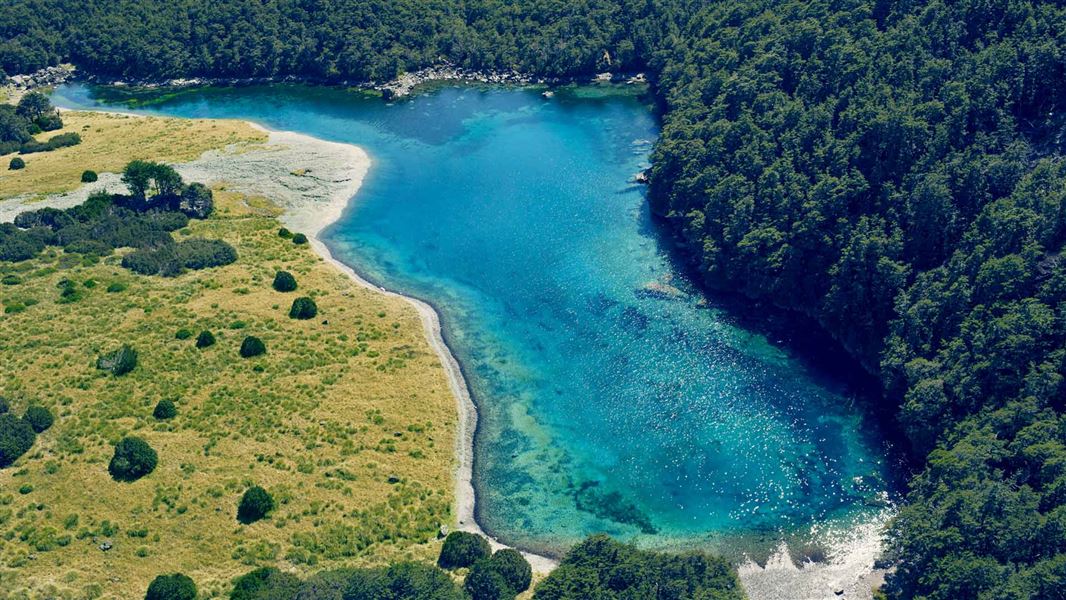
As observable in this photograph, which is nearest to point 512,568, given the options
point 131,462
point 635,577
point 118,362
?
point 635,577

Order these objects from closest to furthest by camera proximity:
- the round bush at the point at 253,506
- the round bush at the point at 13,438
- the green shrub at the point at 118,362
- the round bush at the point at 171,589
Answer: the round bush at the point at 171,589 < the round bush at the point at 253,506 < the round bush at the point at 13,438 < the green shrub at the point at 118,362

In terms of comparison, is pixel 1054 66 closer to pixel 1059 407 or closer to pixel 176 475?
pixel 1059 407

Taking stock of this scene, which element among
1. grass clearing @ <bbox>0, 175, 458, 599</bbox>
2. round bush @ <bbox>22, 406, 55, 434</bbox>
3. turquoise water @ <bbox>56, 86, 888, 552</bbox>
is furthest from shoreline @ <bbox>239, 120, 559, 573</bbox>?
round bush @ <bbox>22, 406, 55, 434</bbox>

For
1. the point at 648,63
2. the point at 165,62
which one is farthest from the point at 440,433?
the point at 165,62

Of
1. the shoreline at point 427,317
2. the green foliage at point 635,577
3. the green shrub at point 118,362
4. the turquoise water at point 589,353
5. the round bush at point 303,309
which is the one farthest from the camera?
the round bush at point 303,309

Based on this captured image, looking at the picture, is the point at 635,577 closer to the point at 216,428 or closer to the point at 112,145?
the point at 216,428

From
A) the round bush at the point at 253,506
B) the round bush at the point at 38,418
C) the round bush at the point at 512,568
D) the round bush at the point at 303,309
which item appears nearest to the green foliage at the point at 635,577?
the round bush at the point at 512,568

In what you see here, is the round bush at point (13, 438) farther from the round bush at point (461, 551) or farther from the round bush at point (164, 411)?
the round bush at point (461, 551)
